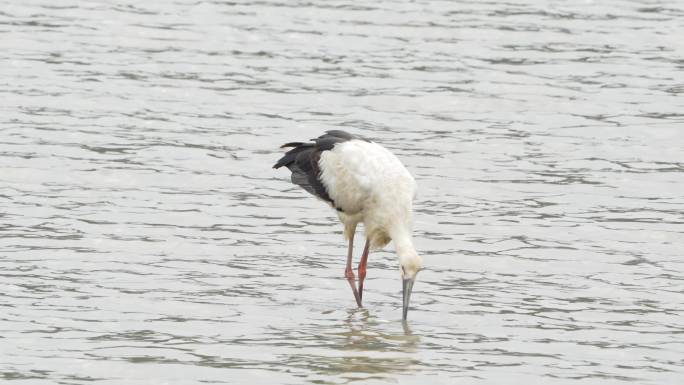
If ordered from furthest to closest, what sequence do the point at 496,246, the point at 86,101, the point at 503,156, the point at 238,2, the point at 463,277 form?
the point at 238,2 < the point at 86,101 < the point at 503,156 < the point at 496,246 < the point at 463,277

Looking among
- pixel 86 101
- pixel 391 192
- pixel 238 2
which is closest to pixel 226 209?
pixel 391 192

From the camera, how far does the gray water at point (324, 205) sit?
11.8 meters

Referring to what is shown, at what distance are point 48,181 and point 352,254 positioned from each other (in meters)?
3.54

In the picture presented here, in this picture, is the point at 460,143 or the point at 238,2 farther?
the point at 238,2

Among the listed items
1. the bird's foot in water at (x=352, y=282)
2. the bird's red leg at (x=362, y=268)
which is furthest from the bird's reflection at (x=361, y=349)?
the bird's red leg at (x=362, y=268)

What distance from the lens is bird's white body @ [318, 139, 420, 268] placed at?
13570mm

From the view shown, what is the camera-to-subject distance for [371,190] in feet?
45.0

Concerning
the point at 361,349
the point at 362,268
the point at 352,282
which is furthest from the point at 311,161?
the point at 361,349

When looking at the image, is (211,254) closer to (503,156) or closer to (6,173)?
(6,173)

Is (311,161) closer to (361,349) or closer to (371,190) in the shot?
(371,190)

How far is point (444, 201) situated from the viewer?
16.6 m

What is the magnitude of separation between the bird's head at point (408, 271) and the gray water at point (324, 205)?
→ 0.64ft

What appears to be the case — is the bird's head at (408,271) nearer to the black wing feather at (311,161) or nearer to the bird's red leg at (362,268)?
the bird's red leg at (362,268)

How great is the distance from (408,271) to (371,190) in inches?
38.5
